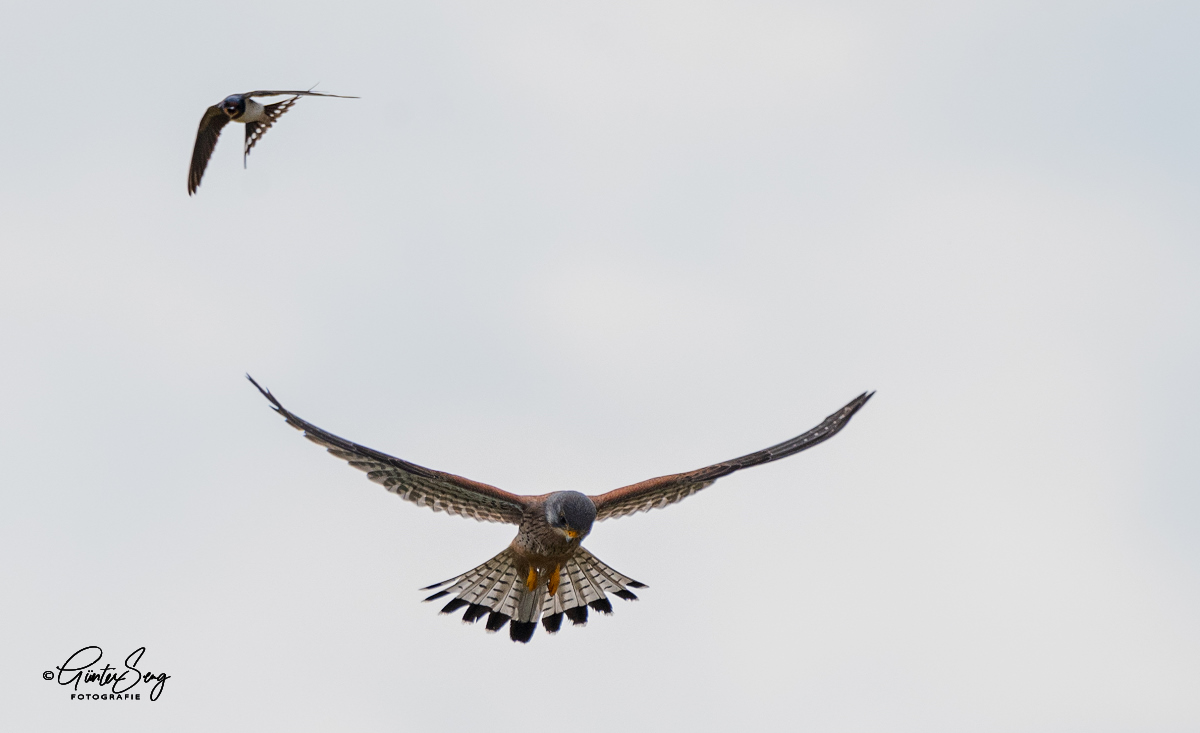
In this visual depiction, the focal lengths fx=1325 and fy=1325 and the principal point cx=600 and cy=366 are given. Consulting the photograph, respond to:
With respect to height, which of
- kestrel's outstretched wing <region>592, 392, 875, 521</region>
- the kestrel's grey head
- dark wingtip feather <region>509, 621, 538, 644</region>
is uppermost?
kestrel's outstretched wing <region>592, 392, 875, 521</region>

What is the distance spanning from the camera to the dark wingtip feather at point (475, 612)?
16188 millimetres

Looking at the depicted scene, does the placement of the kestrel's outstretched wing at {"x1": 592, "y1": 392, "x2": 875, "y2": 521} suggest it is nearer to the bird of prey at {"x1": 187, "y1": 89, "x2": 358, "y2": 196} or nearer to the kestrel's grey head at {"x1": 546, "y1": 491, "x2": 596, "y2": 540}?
the kestrel's grey head at {"x1": 546, "y1": 491, "x2": 596, "y2": 540}

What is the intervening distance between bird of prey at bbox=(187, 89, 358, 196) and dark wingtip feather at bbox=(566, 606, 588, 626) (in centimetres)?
826

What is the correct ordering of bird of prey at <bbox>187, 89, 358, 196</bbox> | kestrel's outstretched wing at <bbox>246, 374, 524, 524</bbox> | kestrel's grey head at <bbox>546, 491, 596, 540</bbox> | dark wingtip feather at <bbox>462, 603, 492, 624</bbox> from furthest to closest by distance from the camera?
bird of prey at <bbox>187, 89, 358, 196</bbox> < dark wingtip feather at <bbox>462, 603, 492, 624</bbox> < kestrel's grey head at <bbox>546, 491, 596, 540</bbox> < kestrel's outstretched wing at <bbox>246, 374, 524, 524</bbox>

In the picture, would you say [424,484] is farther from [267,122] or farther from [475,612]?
[267,122]

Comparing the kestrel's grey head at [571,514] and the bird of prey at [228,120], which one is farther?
the bird of prey at [228,120]

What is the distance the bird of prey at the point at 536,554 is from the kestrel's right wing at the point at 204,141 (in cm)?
676

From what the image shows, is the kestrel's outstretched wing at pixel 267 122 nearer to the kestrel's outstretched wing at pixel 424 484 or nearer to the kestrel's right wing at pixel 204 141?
the kestrel's right wing at pixel 204 141

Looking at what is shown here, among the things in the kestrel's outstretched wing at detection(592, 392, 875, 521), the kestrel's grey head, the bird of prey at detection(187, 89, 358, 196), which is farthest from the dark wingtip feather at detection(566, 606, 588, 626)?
the bird of prey at detection(187, 89, 358, 196)

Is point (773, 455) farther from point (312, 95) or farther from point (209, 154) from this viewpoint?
point (209, 154)

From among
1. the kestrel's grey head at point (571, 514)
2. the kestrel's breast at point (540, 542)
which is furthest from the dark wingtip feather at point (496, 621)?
the kestrel's grey head at point (571, 514)

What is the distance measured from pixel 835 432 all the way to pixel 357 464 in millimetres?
6313

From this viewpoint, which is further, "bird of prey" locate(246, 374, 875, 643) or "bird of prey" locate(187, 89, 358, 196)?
"bird of prey" locate(187, 89, 358, 196)

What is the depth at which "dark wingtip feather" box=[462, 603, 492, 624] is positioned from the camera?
16.2m
